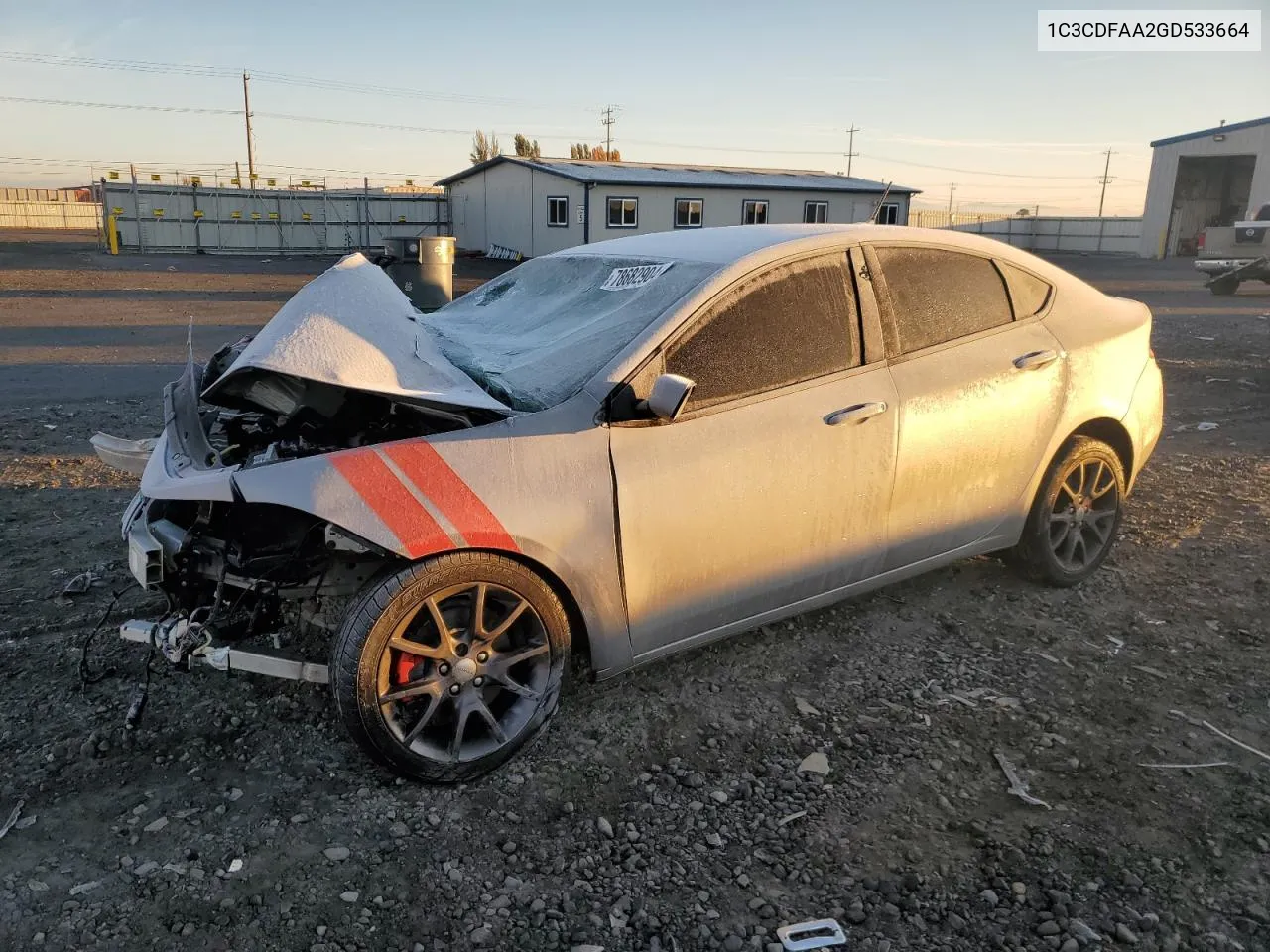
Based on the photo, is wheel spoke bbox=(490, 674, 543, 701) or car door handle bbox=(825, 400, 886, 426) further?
car door handle bbox=(825, 400, 886, 426)

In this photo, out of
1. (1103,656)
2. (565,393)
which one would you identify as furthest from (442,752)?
(1103,656)

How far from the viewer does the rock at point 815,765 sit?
3.07 metres

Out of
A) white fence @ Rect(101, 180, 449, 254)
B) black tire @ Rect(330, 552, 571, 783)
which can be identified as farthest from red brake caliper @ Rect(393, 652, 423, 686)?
white fence @ Rect(101, 180, 449, 254)

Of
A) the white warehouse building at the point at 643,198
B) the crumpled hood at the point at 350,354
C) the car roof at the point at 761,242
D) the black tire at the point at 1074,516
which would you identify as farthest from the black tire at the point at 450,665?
the white warehouse building at the point at 643,198

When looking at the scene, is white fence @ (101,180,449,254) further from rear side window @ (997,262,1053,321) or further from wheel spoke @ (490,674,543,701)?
wheel spoke @ (490,674,543,701)

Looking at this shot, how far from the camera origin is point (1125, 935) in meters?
2.37

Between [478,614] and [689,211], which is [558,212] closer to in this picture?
[689,211]

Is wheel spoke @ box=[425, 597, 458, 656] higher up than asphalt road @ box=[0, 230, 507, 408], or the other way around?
wheel spoke @ box=[425, 597, 458, 656]

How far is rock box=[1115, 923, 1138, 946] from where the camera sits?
235 cm

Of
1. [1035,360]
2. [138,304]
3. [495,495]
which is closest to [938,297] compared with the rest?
[1035,360]

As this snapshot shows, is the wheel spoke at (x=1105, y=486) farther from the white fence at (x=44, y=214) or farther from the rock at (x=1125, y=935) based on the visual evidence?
the white fence at (x=44, y=214)

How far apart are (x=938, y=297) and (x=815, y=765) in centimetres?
199

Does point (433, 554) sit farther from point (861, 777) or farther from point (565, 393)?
point (861, 777)

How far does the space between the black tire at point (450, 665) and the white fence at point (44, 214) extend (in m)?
62.5
